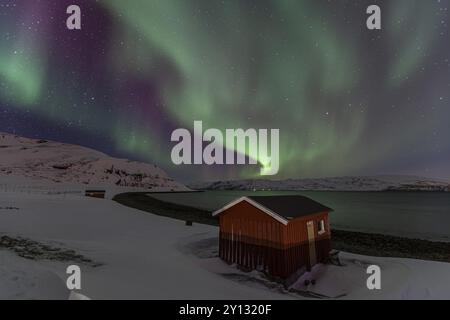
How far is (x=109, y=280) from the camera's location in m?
→ 8.72

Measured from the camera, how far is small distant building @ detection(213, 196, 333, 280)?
10.5 metres

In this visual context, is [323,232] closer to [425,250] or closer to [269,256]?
[269,256]

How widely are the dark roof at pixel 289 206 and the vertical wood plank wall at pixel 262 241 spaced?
335mm

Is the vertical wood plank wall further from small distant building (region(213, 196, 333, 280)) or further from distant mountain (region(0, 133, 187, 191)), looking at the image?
distant mountain (region(0, 133, 187, 191))

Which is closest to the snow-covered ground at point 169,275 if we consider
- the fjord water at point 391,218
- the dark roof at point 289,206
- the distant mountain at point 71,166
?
the dark roof at point 289,206

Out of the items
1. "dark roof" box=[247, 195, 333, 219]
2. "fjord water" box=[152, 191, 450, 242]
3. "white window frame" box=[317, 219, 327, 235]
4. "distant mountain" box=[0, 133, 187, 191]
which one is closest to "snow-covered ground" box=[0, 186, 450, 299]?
"white window frame" box=[317, 219, 327, 235]

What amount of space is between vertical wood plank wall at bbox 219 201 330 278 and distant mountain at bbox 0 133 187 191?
126 meters

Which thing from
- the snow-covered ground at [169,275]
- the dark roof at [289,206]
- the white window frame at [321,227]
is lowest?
the snow-covered ground at [169,275]

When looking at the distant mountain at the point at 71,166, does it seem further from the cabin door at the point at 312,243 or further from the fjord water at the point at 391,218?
the cabin door at the point at 312,243

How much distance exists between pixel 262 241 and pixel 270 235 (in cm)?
43

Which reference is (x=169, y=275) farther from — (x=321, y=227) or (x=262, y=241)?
(x=321, y=227)

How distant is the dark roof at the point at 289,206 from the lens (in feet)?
35.2
